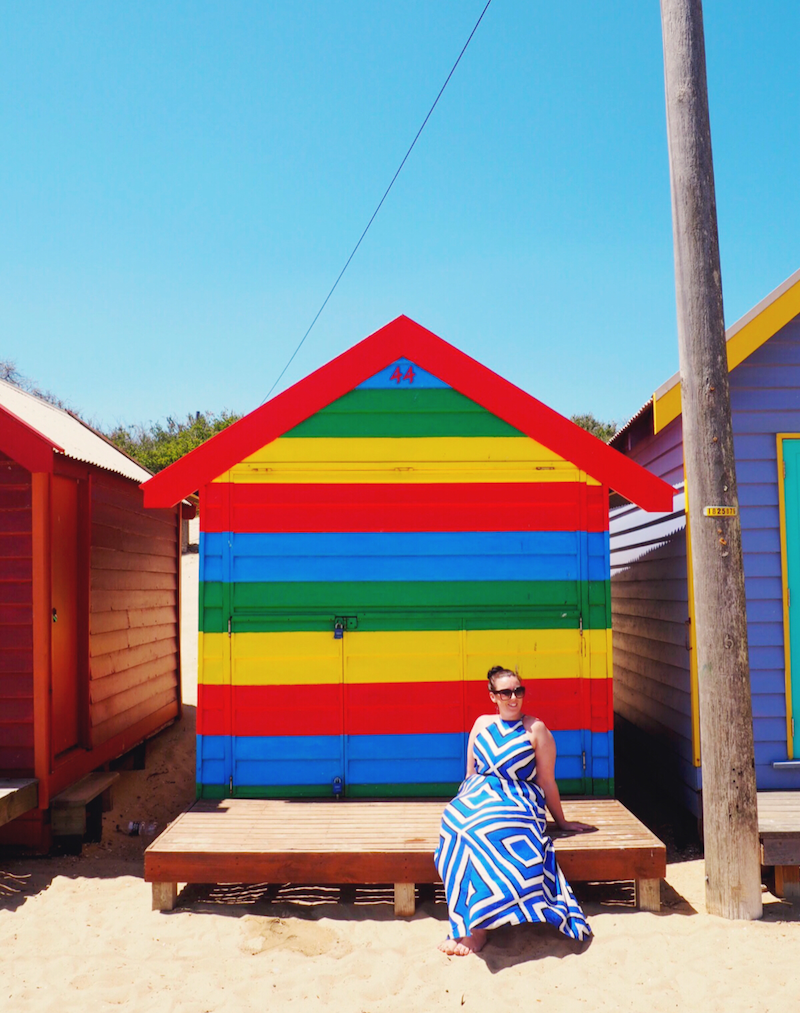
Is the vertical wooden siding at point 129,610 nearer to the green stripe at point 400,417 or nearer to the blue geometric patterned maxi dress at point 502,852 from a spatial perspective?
the green stripe at point 400,417

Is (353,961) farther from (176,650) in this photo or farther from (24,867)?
(176,650)

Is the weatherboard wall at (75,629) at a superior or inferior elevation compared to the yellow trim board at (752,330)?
inferior

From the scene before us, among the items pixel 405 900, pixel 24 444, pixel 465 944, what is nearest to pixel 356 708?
pixel 405 900

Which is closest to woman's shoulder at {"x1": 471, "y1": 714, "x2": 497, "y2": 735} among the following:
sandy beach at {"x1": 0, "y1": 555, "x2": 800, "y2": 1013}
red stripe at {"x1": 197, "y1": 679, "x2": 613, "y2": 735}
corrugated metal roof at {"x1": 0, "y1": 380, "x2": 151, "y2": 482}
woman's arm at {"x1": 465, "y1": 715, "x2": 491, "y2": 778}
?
woman's arm at {"x1": 465, "y1": 715, "x2": 491, "y2": 778}

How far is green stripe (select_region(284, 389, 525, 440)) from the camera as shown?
526 cm

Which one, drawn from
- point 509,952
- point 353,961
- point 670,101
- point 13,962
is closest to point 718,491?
point 670,101

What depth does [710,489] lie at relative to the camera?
4242mm

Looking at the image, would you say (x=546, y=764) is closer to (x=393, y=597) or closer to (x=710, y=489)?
(x=393, y=597)

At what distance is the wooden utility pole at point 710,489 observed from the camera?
4.15m

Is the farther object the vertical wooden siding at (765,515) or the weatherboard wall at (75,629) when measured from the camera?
the weatherboard wall at (75,629)

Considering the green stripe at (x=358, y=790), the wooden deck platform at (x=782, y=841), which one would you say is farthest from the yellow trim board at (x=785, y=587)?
the green stripe at (x=358, y=790)

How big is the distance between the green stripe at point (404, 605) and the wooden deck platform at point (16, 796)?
1.59m

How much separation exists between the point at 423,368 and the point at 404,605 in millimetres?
1606

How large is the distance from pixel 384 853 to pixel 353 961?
556mm
